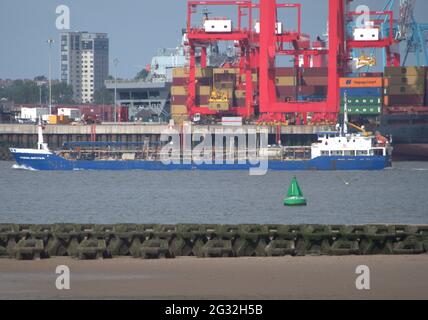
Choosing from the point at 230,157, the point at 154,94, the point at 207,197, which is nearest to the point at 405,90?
the point at 230,157

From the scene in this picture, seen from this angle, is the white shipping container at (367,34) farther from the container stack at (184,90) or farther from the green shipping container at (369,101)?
the container stack at (184,90)

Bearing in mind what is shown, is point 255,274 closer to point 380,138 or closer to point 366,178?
point 366,178

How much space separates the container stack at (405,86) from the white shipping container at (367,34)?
10.1ft

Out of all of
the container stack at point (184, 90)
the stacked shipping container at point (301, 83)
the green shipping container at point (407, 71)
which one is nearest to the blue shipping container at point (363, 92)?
the green shipping container at point (407, 71)

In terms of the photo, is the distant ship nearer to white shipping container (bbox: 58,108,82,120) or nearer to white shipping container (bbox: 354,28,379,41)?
white shipping container (bbox: 354,28,379,41)

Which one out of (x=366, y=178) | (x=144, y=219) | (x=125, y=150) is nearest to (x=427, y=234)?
(x=144, y=219)

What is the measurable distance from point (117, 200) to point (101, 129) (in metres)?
53.7

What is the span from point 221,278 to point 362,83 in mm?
79169

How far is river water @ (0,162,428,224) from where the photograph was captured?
1688 inches

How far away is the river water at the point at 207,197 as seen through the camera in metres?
42.9

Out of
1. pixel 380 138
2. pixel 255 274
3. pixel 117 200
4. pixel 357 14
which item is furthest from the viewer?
pixel 357 14

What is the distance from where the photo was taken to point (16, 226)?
88.8ft

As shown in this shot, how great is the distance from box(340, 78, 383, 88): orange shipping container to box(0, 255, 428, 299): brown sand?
75.2m
